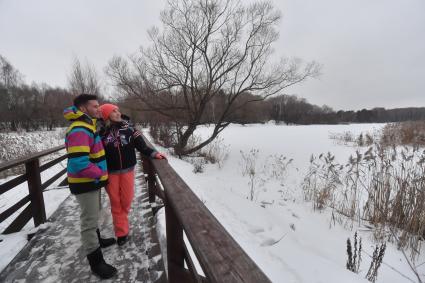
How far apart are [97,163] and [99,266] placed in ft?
2.96

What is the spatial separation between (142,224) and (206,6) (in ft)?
34.7

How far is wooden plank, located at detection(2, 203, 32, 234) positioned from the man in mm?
1611

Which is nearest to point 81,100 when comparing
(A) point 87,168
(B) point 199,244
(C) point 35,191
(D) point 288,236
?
(A) point 87,168

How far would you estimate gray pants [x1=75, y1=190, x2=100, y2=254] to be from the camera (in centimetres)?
188

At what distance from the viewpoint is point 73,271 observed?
2057 millimetres

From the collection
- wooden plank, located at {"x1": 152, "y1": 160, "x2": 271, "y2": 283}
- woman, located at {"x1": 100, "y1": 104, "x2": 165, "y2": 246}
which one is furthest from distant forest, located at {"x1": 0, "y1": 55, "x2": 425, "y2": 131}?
wooden plank, located at {"x1": 152, "y1": 160, "x2": 271, "y2": 283}

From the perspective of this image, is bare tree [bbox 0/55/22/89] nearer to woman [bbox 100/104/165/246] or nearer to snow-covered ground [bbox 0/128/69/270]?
snow-covered ground [bbox 0/128/69/270]

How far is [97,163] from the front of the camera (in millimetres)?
1935

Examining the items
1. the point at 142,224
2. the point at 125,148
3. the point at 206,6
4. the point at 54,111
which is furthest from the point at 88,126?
the point at 54,111

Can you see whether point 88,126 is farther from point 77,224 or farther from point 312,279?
point 312,279

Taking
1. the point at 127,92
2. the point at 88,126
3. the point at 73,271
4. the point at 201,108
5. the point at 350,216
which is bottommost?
the point at 350,216

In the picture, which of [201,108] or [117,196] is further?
[201,108]

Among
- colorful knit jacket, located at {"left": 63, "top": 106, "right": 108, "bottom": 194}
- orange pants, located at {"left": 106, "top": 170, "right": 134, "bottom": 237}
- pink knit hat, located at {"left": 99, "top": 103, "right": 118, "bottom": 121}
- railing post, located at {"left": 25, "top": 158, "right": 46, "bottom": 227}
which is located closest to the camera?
colorful knit jacket, located at {"left": 63, "top": 106, "right": 108, "bottom": 194}

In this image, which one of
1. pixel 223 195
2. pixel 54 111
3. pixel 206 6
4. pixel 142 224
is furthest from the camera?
pixel 54 111
